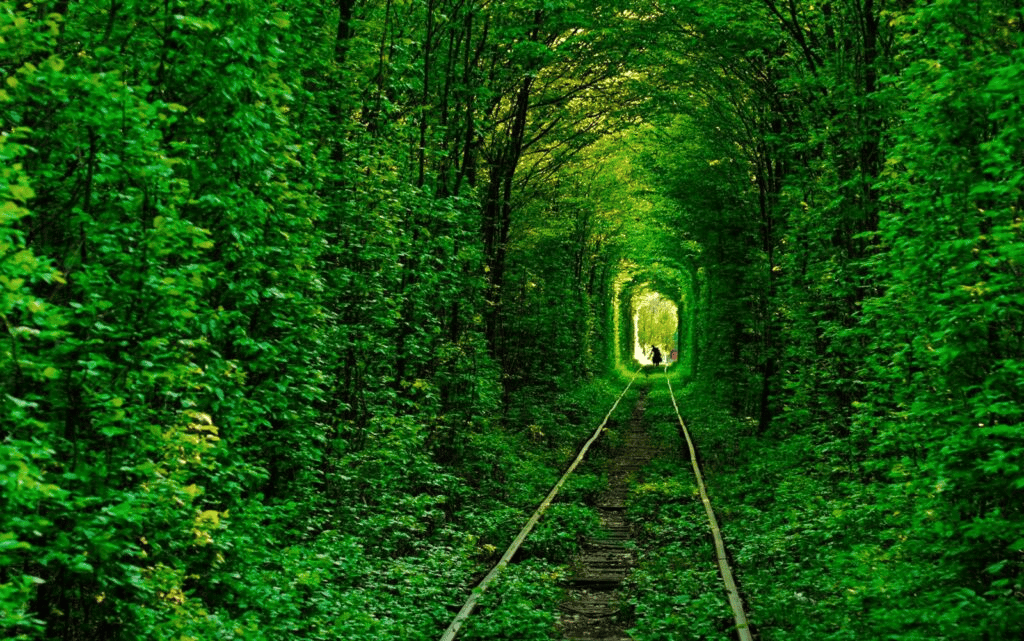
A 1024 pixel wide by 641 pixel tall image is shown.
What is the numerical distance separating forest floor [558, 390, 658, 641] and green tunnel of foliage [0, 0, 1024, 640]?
518 millimetres

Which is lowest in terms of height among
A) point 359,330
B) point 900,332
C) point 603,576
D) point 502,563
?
point 603,576

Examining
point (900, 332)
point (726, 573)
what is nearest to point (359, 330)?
point (726, 573)

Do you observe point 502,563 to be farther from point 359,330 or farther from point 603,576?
point 359,330

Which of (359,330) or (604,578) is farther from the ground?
(359,330)

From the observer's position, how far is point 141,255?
4.35 meters

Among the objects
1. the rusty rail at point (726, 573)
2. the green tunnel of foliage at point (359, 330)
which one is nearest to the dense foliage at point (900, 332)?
the green tunnel of foliage at point (359, 330)

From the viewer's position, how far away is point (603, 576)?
8727 millimetres

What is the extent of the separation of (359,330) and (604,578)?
4.19 metres

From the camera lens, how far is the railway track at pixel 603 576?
6926mm

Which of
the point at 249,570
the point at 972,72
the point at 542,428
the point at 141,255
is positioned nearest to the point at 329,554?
the point at 249,570

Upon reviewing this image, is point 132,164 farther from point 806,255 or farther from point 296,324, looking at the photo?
point 806,255

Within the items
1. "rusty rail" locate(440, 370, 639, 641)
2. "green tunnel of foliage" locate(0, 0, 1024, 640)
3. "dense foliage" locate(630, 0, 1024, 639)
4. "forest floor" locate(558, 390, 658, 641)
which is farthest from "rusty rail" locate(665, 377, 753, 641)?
"rusty rail" locate(440, 370, 639, 641)

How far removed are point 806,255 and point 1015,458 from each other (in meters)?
8.30

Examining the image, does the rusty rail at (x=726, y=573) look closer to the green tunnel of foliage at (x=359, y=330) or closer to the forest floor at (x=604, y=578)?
the green tunnel of foliage at (x=359, y=330)
